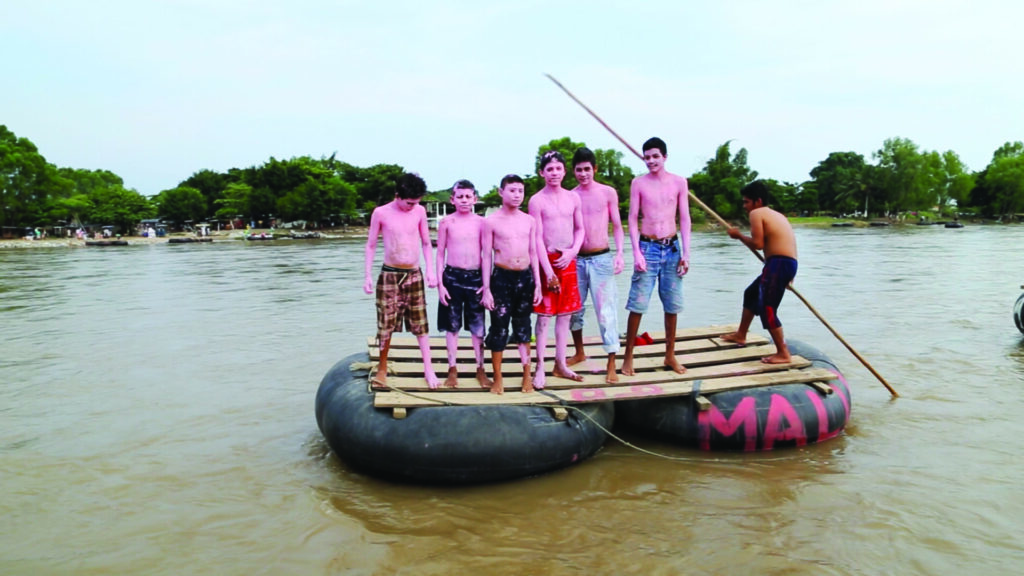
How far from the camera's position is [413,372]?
6.37 metres

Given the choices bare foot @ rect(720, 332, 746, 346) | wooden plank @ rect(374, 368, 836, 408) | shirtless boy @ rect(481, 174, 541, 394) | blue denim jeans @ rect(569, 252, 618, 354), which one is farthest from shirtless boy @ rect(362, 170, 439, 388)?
bare foot @ rect(720, 332, 746, 346)

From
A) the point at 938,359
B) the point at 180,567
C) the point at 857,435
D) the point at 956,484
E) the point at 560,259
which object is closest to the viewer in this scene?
the point at 180,567

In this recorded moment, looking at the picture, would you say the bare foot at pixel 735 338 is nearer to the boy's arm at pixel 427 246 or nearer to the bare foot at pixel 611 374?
the bare foot at pixel 611 374

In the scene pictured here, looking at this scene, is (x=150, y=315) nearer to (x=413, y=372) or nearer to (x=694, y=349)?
(x=413, y=372)

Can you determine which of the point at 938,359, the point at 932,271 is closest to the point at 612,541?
the point at 938,359

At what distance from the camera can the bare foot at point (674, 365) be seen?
650 cm

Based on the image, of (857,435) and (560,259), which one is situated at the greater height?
(560,259)

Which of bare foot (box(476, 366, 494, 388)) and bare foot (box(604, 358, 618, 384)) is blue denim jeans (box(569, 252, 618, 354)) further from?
bare foot (box(476, 366, 494, 388))

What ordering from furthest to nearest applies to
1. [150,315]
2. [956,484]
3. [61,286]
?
[61,286], [150,315], [956,484]

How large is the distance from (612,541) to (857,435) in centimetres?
354

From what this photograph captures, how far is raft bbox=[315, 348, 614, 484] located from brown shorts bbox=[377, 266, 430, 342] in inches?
26.1

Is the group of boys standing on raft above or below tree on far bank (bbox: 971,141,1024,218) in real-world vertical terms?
below

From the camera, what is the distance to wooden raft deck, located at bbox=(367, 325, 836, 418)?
18.9 ft

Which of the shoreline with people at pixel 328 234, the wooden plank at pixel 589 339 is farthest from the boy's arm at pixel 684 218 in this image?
the shoreline with people at pixel 328 234
